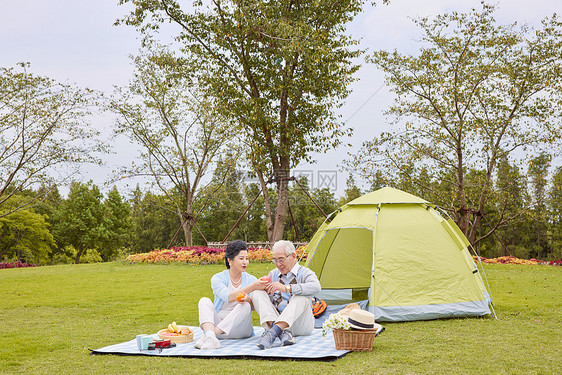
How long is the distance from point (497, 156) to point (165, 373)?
18.2 m

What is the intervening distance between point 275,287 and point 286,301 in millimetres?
742

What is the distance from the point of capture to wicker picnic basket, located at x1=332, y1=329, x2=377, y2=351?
5.28 m

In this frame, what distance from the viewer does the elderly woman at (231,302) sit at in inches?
224

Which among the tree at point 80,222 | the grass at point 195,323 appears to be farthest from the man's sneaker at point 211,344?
the tree at point 80,222

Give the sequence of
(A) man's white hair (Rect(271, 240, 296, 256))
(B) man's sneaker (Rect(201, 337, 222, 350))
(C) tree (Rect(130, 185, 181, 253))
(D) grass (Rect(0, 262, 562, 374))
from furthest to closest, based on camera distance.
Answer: (C) tree (Rect(130, 185, 181, 253)) → (A) man's white hair (Rect(271, 240, 296, 256)) → (B) man's sneaker (Rect(201, 337, 222, 350)) → (D) grass (Rect(0, 262, 562, 374))

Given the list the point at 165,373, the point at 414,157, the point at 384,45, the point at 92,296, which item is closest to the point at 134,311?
the point at 92,296

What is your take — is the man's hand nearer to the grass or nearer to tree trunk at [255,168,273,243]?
the grass

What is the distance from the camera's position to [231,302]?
588cm

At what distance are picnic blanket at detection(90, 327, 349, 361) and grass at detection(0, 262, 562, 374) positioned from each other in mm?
123

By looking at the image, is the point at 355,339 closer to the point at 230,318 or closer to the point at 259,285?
the point at 259,285

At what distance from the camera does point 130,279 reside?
45.2 feet

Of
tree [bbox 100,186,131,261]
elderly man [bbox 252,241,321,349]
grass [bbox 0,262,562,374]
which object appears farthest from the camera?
tree [bbox 100,186,131,261]

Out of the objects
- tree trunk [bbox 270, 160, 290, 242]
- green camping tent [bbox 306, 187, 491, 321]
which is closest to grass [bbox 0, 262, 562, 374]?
green camping tent [bbox 306, 187, 491, 321]

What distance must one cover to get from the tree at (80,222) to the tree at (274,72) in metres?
25.2
